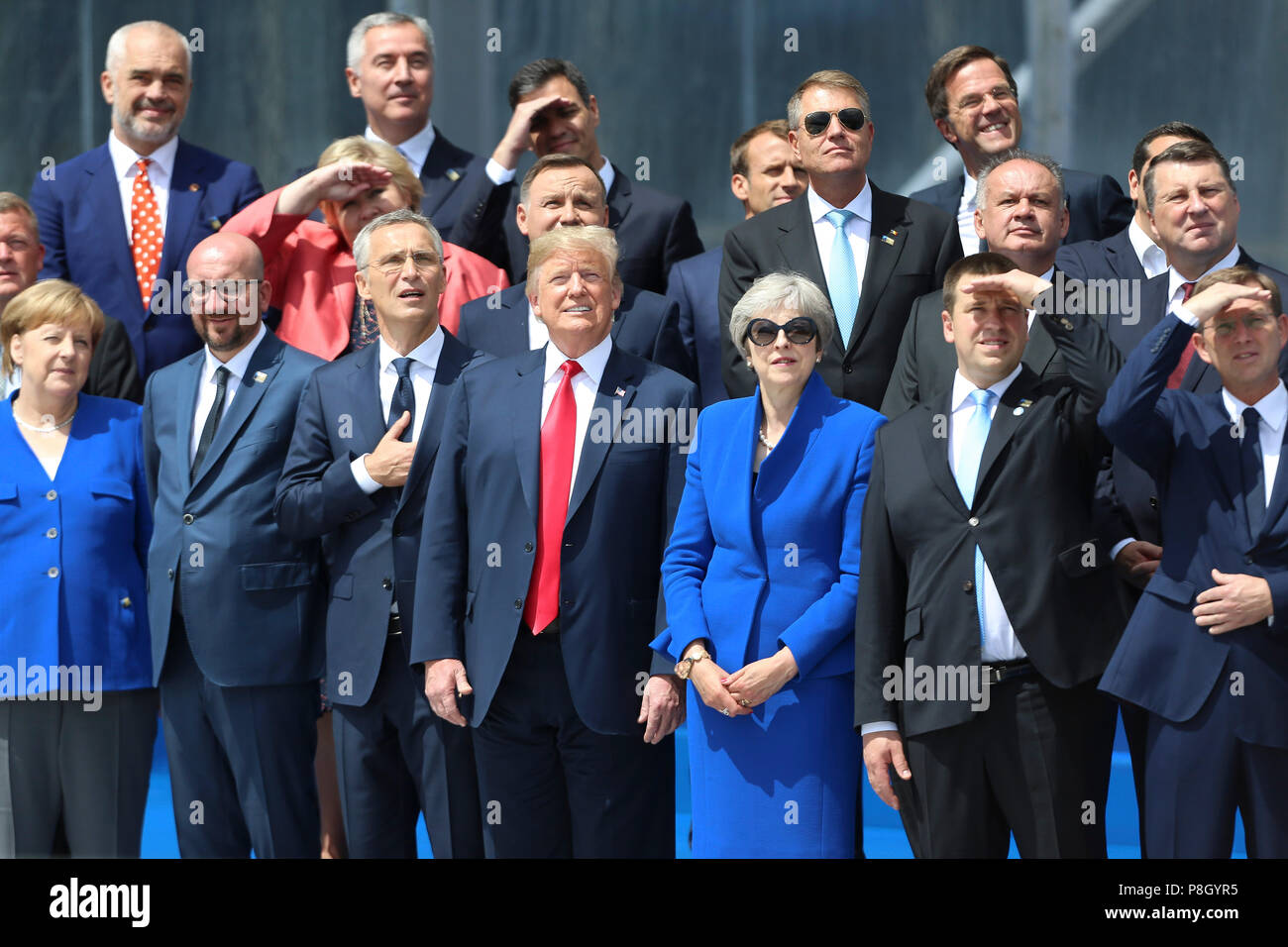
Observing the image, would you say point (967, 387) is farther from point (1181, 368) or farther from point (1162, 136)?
point (1162, 136)

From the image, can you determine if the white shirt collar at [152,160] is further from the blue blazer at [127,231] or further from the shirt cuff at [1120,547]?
the shirt cuff at [1120,547]

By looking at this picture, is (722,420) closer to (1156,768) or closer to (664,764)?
(664,764)

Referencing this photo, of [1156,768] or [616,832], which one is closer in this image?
[1156,768]

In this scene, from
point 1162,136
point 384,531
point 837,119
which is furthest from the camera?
point 1162,136

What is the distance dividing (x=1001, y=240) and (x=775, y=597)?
1265mm

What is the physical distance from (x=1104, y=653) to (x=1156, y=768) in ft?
0.98

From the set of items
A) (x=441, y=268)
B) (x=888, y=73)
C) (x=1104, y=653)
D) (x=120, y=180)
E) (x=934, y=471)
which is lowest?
(x=1104, y=653)

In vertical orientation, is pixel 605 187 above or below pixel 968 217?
above

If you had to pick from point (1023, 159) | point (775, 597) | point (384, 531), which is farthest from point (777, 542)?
point (1023, 159)

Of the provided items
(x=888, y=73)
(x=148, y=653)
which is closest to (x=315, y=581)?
(x=148, y=653)

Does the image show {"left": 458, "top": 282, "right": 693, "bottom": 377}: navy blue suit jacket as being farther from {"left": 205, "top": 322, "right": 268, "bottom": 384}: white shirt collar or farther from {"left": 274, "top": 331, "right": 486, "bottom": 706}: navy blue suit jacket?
{"left": 205, "top": 322, "right": 268, "bottom": 384}: white shirt collar

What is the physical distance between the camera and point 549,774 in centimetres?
432

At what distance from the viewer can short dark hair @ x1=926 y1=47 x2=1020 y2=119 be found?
5.56m

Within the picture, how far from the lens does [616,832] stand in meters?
4.26
